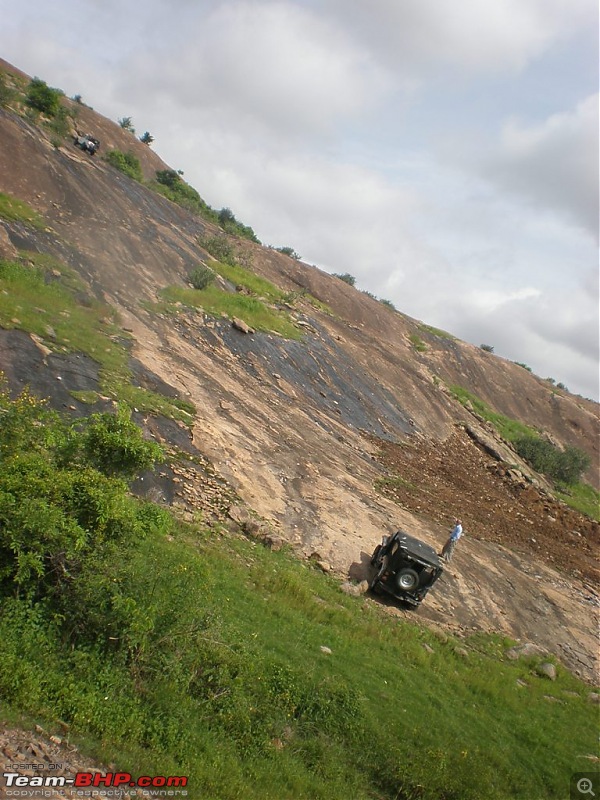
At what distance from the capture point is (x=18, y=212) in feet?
63.0

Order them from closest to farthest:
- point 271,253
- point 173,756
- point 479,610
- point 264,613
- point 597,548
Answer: point 173,756
point 264,613
point 479,610
point 597,548
point 271,253

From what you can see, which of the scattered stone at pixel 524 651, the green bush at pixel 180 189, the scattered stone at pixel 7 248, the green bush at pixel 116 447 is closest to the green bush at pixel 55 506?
the green bush at pixel 116 447

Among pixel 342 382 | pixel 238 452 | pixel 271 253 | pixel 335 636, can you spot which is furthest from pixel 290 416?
pixel 271 253

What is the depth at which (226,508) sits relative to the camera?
39.6ft

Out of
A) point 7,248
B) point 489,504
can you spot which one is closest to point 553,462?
point 489,504

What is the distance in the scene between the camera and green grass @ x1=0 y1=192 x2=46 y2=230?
18.5 metres

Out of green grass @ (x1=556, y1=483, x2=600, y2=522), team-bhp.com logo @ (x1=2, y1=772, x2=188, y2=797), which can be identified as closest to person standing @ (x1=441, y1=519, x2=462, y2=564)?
team-bhp.com logo @ (x1=2, y1=772, x2=188, y2=797)

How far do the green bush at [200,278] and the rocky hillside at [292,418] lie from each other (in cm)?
51

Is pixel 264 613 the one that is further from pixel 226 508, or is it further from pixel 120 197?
pixel 120 197

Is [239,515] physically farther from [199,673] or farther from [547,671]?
[547,671]

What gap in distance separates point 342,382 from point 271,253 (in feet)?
72.1

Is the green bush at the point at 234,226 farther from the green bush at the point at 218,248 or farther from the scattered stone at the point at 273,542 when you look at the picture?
the scattered stone at the point at 273,542

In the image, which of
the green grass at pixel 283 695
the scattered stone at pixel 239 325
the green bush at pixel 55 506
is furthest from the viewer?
the scattered stone at pixel 239 325

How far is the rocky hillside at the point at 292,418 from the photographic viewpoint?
13203 millimetres
